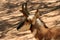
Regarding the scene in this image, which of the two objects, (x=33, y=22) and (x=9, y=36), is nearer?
(x=33, y=22)

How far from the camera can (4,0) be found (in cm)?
838

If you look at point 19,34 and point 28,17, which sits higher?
point 28,17

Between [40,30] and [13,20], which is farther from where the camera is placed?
[13,20]

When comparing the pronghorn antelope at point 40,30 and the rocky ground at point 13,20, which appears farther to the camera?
the rocky ground at point 13,20

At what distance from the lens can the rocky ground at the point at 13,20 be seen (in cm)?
549

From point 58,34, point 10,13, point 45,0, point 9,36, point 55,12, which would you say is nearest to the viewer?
point 58,34

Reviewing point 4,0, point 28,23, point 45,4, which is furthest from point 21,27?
point 4,0

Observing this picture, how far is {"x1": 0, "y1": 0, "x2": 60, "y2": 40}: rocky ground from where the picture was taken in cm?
549

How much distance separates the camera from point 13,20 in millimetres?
6469

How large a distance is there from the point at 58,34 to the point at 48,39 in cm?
22

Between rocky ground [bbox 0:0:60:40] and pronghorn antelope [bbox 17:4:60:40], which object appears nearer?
pronghorn antelope [bbox 17:4:60:40]

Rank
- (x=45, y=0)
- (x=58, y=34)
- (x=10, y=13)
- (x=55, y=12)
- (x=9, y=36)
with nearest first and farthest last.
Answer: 1. (x=58, y=34)
2. (x=9, y=36)
3. (x=55, y=12)
4. (x=10, y=13)
5. (x=45, y=0)

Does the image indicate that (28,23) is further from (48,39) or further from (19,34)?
(19,34)

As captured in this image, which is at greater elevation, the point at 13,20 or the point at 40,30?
the point at 40,30
